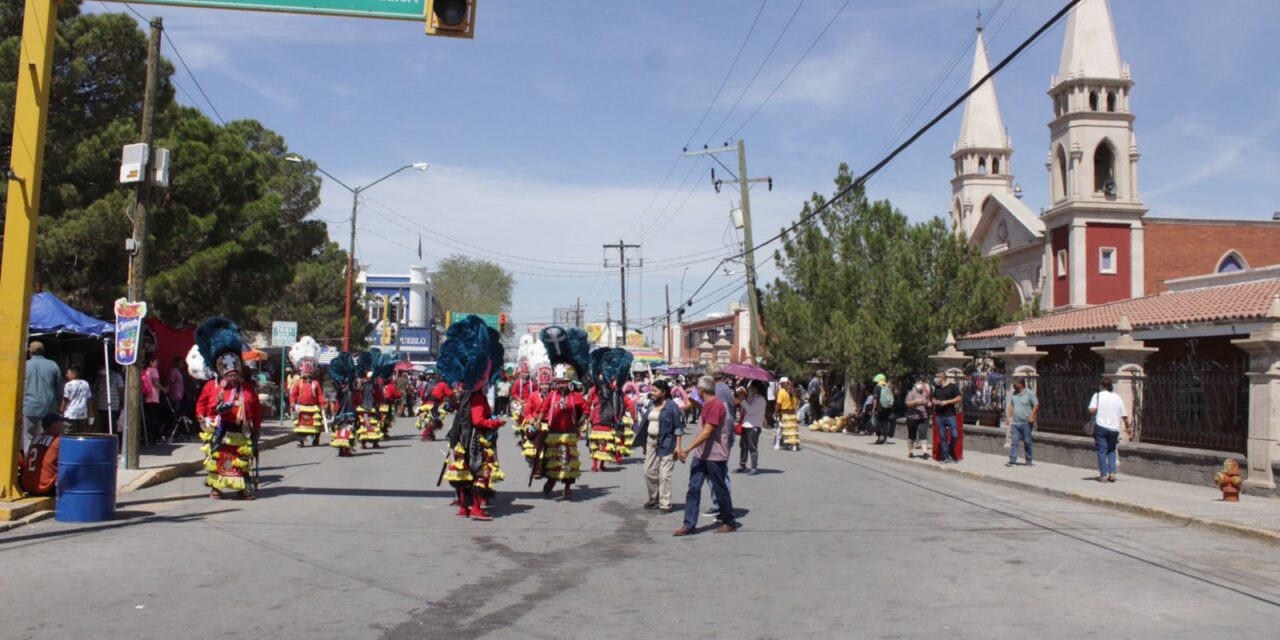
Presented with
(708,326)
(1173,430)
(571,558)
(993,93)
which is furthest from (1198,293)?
(708,326)

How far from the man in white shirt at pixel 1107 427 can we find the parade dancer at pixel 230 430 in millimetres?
12387

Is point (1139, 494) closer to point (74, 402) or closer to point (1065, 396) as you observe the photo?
point (1065, 396)

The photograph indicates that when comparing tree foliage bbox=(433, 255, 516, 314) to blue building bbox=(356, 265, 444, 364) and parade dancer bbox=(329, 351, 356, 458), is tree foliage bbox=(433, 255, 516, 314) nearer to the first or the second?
blue building bbox=(356, 265, 444, 364)

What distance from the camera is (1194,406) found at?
1695 centimetres

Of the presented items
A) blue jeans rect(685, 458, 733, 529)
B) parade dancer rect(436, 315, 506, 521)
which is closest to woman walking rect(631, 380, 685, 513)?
blue jeans rect(685, 458, 733, 529)

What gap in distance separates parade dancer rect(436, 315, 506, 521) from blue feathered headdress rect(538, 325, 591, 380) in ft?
12.8

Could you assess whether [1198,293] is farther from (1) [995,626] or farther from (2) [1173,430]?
(1) [995,626]

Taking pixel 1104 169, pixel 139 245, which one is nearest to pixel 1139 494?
pixel 139 245

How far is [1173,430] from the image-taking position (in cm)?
1750

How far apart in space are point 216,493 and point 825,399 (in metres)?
31.9

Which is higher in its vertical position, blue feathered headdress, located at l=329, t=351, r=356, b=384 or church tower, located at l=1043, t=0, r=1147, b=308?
church tower, located at l=1043, t=0, r=1147, b=308

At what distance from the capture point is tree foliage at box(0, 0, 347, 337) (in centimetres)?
2238

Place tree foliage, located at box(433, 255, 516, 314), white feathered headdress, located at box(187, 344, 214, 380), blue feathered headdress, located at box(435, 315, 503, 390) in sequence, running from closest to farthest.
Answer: blue feathered headdress, located at box(435, 315, 503, 390)
white feathered headdress, located at box(187, 344, 214, 380)
tree foliage, located at box(433, 255, 516, 314)

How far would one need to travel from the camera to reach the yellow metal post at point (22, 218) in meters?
11.3
